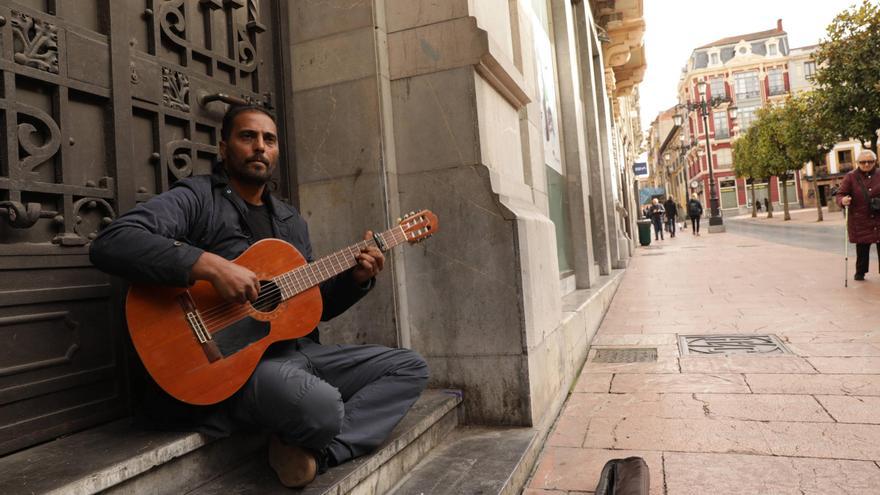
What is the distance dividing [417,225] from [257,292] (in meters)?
0.91

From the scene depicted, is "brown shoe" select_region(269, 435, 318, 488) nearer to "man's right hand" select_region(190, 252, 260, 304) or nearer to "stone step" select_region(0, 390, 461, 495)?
"stone step" select_region(0, 390, 461, 495)

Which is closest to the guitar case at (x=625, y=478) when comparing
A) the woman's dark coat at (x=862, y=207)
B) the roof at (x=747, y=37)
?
the woman's dark coat at (x=862, y=207)

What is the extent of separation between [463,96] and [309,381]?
1.88m

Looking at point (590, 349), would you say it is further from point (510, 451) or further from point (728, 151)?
point (728, 151)

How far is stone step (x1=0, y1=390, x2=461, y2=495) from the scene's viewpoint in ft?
5.53

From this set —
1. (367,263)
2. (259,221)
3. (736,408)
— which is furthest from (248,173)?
(736,408)

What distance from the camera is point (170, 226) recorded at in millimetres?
2084

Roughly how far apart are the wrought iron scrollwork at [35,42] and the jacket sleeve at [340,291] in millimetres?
1174

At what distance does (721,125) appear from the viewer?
218ft

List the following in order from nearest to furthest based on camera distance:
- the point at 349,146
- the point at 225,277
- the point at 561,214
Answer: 1. the point at 225,277
2. the point at 349,146
3. the point at 561,214

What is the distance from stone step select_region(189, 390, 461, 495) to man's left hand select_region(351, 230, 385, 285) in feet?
2.35

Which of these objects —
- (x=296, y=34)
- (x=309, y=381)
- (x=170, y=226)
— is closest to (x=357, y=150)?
(x=296, y=34)

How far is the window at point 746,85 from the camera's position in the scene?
67312 millimetres

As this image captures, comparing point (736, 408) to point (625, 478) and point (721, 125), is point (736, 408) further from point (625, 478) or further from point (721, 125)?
point (721, 125)
